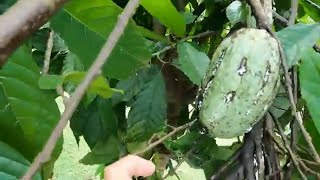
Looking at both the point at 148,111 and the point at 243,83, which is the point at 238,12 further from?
the point at 148,111

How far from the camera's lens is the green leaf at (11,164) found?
50cm

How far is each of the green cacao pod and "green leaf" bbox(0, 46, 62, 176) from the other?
0.59 ft

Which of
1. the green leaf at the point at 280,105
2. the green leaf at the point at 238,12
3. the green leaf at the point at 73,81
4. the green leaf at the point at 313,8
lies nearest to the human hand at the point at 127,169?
the green leaf at the point at 73,81

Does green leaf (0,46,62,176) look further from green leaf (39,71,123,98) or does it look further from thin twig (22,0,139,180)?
thin twig (22,0,139,180)

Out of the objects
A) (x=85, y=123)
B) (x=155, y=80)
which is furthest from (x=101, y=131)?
(x=155, y=80)

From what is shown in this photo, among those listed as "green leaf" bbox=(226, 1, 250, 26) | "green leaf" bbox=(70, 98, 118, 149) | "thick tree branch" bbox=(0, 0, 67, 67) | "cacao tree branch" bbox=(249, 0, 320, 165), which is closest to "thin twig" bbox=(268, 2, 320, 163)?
"cacao tree branch" bbox=(249, 0, 320, 165)

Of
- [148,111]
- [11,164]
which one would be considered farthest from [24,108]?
[148,111]

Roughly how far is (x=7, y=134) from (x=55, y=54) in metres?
0.66

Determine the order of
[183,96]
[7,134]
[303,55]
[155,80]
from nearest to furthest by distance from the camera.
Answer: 1. [7,134]
2. [303,55]
3. [155,80]
4. [183,96]

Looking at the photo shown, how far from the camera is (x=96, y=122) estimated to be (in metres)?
1.18

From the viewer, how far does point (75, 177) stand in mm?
3096

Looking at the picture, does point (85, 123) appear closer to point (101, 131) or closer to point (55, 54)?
point (101, 131)

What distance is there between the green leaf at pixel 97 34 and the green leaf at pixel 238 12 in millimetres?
145

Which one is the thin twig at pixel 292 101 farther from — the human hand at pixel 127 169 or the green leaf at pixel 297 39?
the human hand at pixel 127 169
